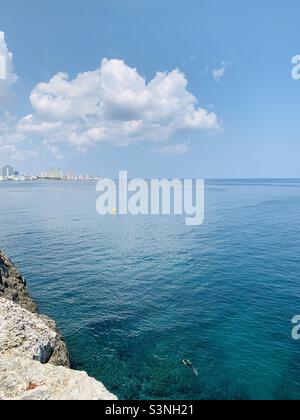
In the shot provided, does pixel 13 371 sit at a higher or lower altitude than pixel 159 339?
higher

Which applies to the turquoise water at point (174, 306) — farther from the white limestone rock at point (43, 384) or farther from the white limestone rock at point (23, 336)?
the white limestone rock at point (43, 384)

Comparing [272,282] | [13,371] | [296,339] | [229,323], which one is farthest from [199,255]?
[13,371]

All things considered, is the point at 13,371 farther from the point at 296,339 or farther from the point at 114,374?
the point at 296,339

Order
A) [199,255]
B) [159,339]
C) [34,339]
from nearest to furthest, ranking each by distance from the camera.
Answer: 1. [34,339]
2. [159,339]
3. [199,255]

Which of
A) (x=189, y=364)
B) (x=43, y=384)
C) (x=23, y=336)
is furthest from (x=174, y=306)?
(x=43, y=384)

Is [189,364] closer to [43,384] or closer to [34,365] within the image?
[34,365]

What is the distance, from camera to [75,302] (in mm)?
40969

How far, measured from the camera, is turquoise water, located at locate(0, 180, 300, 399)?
1067 inches

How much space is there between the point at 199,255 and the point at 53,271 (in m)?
30.3

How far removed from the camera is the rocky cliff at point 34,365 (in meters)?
17.1

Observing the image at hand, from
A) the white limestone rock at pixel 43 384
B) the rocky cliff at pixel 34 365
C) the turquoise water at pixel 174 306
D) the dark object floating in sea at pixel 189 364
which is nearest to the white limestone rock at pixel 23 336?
the rocky cliff at pixel 34 365

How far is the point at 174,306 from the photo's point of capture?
40250 mm

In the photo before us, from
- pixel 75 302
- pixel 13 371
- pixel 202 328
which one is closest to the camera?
pixel 13 371
